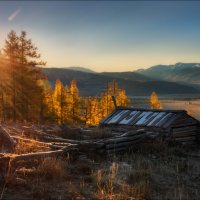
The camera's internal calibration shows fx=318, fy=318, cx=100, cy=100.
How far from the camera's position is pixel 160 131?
57.9 feet

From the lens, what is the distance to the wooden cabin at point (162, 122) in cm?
1791

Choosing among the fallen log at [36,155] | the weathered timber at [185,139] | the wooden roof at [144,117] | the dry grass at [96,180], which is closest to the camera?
the dry grass at [96,180]

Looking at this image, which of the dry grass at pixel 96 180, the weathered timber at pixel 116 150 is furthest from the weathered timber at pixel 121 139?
the dry grass at pixel 96 180

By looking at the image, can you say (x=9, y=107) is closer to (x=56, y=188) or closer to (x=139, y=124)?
(x=139, y=124)

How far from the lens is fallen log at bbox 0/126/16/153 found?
11.1 meters

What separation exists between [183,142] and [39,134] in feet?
28.8

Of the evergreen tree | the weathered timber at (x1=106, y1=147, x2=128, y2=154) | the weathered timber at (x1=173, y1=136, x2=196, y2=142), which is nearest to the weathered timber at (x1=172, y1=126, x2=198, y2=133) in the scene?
the weathered timber at (x1=173, y1=136, x2=196, y2=142)

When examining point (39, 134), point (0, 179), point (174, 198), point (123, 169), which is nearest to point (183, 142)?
point (39, 134)

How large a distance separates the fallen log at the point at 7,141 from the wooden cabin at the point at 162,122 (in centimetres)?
906

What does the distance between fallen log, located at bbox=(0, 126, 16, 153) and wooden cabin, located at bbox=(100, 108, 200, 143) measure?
906cm

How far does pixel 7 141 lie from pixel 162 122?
31.7 feet

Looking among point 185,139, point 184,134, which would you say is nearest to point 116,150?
point 184,134

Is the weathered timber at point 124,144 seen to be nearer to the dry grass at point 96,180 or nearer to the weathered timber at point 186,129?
the dry grass at point 96,180

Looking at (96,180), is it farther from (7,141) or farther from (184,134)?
(184,134)
